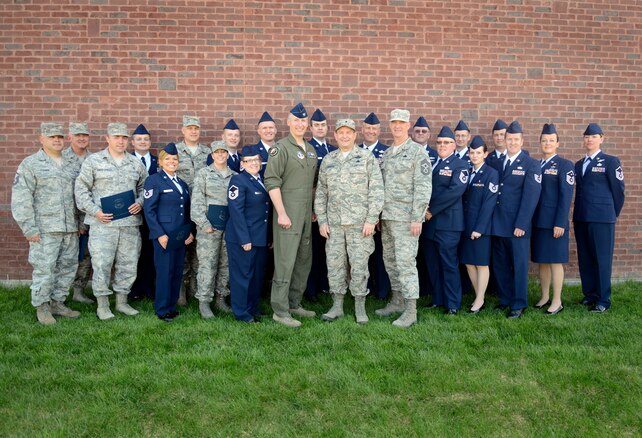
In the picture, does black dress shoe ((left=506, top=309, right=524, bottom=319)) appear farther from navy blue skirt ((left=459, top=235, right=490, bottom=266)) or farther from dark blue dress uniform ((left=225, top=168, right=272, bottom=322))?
dark blue dress uniform ((left=225, top=168, right=272, bottom=322))

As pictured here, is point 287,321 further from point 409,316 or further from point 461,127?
point 461,127

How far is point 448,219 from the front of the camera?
5.72m

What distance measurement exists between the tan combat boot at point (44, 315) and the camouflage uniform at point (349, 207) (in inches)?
116

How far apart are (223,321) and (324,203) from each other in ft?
5.29

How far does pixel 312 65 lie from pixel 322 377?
4308 millimetres

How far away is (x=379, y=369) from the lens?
4.20 meters

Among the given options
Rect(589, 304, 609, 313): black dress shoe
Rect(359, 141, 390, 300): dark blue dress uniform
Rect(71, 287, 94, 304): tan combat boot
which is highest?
Rect(359, 141, 390, 300): dark blue dress uniform

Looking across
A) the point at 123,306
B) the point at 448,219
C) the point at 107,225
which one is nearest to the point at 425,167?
the point at 448,219

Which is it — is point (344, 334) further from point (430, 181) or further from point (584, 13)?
point (584, 13)

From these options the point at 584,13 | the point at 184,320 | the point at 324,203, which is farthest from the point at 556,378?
the point at 584,13

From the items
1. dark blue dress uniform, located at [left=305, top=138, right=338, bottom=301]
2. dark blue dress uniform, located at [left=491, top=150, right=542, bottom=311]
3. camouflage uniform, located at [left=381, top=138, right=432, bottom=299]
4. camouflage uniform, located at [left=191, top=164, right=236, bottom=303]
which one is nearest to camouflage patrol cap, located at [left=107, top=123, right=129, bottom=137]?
camouflage uniform, located at [left=191, top=164, right=236, bottom=303]

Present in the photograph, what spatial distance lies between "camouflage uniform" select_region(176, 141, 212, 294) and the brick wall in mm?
586

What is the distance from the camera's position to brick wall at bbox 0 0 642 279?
6676 mm

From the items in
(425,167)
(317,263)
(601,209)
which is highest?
(425,167)
